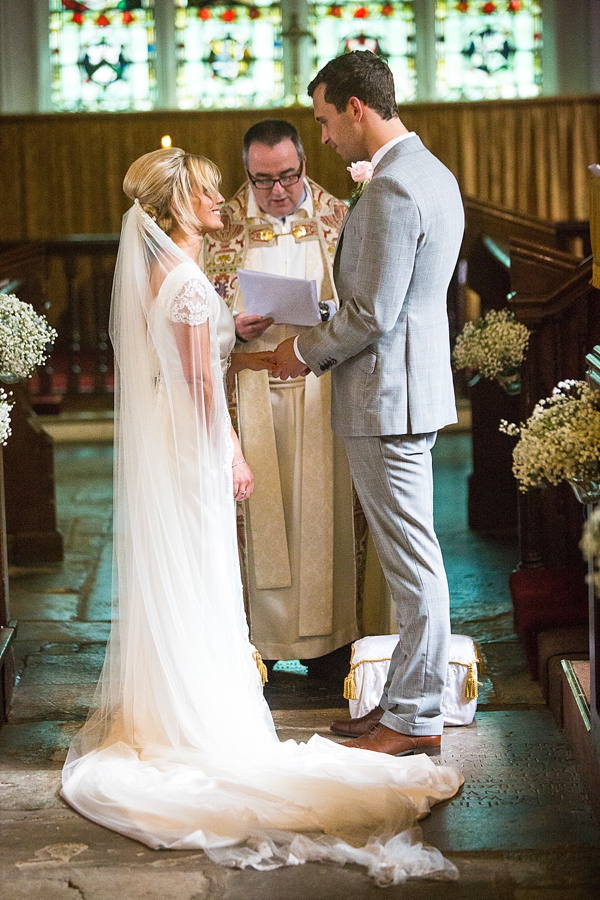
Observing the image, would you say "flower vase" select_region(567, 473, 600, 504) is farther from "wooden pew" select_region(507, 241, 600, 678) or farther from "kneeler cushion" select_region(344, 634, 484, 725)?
"wooden pew" select_region(507, 241, 600, 678)

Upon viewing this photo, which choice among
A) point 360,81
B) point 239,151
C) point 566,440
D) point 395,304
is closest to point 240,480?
point 395,304

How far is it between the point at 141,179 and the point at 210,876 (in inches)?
67.9

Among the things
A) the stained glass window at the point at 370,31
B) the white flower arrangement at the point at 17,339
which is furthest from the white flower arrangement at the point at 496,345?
the stained glass window at the point at 370,31

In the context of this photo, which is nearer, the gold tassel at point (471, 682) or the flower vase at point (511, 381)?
the gold tassel at point (471, 682)

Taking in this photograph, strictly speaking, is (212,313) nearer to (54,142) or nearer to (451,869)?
(451,869)

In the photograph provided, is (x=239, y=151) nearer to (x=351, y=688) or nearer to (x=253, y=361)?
(x=253, y=361)

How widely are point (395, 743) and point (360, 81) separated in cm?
172

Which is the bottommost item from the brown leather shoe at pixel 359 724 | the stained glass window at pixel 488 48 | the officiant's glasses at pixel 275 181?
the brown leather shoe at pixel 359 724

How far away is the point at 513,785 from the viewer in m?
2.91

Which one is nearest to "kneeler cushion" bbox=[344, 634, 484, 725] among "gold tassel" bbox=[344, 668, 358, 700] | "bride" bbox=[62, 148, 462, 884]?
"gold tassel" bbox=[344, 668, 358, 700]

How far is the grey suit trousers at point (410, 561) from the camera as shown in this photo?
3.00 meters

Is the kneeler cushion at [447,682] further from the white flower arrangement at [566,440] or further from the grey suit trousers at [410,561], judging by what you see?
the white flower arrangement at [566,440]

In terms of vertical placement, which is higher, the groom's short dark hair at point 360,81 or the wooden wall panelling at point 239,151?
the wooden wall panelling at point 239,151

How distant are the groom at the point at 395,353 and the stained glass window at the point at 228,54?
8.68m
